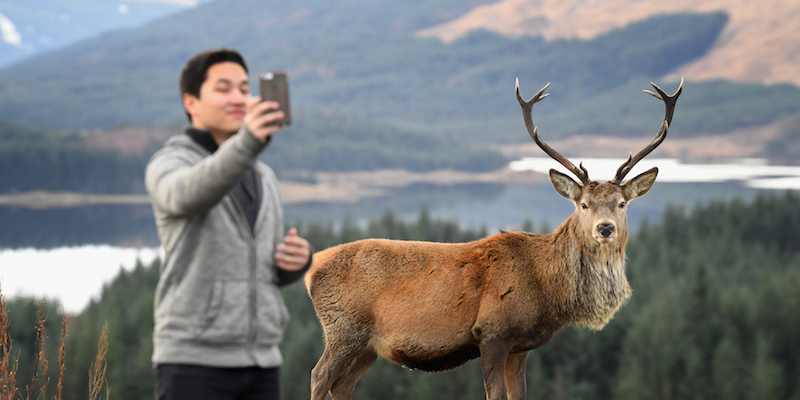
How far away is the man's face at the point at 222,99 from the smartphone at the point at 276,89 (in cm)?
52

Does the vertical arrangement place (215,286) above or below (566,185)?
below

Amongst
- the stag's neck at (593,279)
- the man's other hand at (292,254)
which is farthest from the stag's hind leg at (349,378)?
the man's other hand at (292,254)

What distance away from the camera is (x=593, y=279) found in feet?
27.1

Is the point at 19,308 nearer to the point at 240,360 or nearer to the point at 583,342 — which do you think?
the point at 583,342

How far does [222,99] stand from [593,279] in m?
4.93

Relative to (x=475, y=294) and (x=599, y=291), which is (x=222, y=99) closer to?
(x=475, y=294)

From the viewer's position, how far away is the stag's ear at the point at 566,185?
8.52m

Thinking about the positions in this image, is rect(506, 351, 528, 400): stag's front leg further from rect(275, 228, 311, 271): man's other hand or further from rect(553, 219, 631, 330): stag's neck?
rect(275, 228, 311, 271): man's other hand

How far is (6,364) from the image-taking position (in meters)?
6.04

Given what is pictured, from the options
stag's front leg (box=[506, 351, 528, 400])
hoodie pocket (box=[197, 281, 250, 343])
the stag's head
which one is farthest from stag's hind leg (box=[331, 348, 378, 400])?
hoodie pocket (box=[197, 281, 250, 343])

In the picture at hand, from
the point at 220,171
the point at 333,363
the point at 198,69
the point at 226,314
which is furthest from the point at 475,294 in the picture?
the point at 220,171

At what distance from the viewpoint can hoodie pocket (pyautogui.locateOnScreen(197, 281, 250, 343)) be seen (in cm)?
415

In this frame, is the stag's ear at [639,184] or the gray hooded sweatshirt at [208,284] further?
the stag's ear at [639,184]

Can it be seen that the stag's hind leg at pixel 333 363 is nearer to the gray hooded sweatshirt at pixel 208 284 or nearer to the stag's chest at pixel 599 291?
the stag's chest at pixel 599 291
